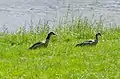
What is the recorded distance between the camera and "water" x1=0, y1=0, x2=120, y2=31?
25.3 metres

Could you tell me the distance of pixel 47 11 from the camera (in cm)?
2936

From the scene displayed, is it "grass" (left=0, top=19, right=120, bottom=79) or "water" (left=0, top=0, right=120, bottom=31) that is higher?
"grass" (left=0, top=19, right=120, bottom=79)

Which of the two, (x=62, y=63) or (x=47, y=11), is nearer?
(x=62, y=63)

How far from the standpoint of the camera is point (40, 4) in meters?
34.2

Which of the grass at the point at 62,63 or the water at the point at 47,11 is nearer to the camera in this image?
the grass at the point at 62,63

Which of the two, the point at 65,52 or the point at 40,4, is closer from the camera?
the point at 65,52

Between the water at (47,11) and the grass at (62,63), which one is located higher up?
the grass at (62,63)

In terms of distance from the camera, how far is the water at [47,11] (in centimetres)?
2533

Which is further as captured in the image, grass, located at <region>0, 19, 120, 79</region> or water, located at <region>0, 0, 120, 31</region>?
water, located at <region>0, 0, 120, 31</region>

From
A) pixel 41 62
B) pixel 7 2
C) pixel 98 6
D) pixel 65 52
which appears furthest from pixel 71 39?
pixel 7 2

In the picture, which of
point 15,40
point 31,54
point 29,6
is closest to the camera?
point 31,54

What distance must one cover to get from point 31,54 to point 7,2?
77.6 ft

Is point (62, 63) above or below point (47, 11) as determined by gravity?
above

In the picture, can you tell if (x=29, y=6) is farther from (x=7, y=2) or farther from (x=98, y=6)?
(x=98, y=6)
